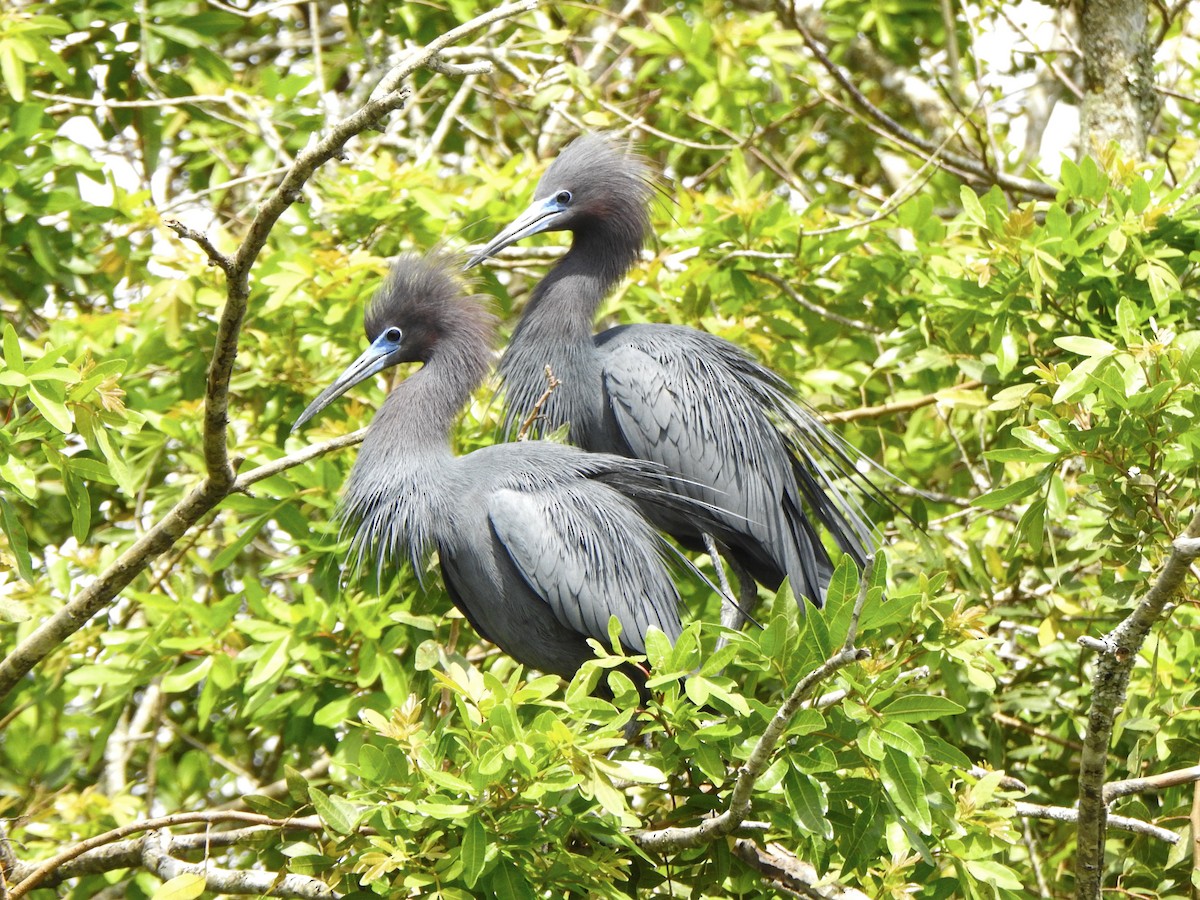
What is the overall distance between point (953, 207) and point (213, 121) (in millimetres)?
3291

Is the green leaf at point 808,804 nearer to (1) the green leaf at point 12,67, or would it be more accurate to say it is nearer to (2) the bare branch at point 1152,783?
(2) the bare branch at point 1152,783

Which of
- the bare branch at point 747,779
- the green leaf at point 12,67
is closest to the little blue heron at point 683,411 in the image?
the bare branch at point 747,779

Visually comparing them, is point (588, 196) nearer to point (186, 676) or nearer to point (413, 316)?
point (413, 316)

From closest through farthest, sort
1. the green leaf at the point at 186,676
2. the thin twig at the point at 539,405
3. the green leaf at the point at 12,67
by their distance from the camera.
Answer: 1. the thin twig at the point at 539,405
2. the green leaf at the point at 186,676
3. the green leaf at the point at 12,67

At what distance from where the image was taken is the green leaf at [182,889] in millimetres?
2715

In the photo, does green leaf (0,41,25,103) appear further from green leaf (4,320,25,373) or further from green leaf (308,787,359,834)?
green leaf (308,787,359,834)

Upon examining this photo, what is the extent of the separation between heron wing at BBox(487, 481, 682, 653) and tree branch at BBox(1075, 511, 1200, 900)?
124cm

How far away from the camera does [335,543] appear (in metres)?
3.96

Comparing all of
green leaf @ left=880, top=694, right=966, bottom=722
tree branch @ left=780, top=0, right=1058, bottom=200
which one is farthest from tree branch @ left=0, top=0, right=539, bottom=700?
tree branch @ left=780, top=0, right=1058, bottom=200

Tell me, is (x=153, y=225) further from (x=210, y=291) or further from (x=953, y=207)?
(x=953, y=207)

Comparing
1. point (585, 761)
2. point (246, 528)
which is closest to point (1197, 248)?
point (585, 761)

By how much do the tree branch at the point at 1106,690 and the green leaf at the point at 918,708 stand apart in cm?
30

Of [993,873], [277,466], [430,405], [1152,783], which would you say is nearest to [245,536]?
[430,405]

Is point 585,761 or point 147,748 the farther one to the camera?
point 147,748
